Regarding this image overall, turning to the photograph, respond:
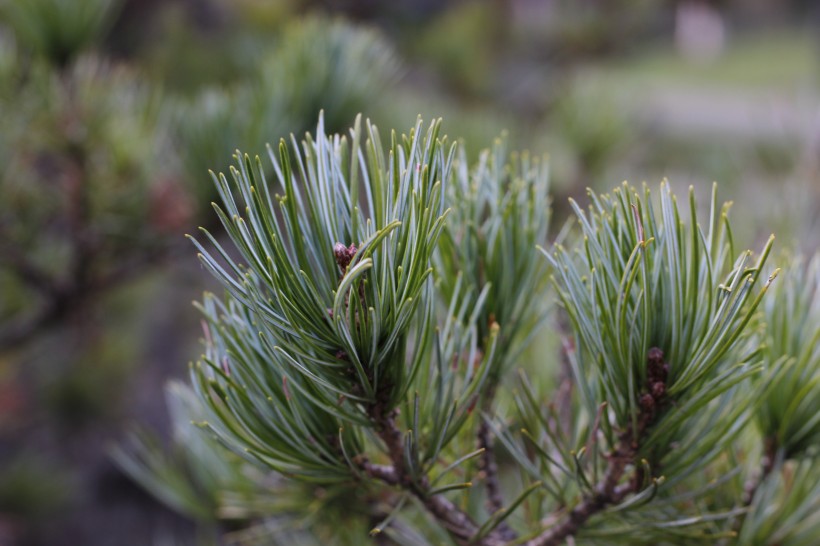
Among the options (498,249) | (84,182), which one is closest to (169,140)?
(84,182)

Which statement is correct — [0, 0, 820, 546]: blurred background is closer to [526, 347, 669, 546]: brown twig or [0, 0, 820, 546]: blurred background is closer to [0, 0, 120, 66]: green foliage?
[0, 0, 120, 66]: green foliage

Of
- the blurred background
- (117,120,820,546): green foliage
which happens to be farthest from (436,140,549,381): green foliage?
the blurred background

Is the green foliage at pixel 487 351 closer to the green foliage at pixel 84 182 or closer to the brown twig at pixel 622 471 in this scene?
the brown twig at pixel 622 471

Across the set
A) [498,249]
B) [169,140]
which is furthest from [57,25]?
[498,249]

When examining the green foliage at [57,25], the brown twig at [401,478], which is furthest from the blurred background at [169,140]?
the brown twig at [401,478]

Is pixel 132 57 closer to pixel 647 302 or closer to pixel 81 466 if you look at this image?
pixel 81 466

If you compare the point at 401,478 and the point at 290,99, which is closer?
the point at 401,478

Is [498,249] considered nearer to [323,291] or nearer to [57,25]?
[323,291]

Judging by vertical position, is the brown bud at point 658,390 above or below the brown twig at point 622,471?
above

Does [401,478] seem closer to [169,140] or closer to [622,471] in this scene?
[622,471]
